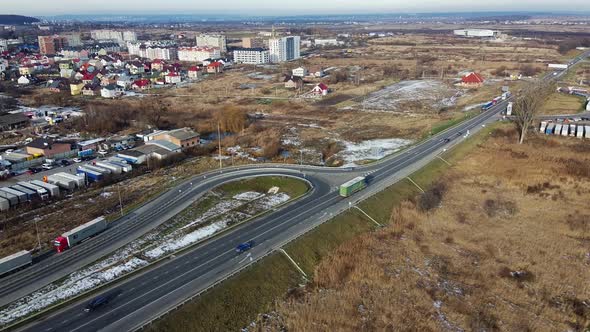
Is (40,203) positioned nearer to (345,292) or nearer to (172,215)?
(172,215)

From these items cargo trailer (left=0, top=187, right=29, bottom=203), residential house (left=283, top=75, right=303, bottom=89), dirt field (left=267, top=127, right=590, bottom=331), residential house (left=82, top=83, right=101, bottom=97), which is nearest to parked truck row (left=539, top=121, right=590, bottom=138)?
Result: dirt field (left=267, top=127, right=590, bottom=331)

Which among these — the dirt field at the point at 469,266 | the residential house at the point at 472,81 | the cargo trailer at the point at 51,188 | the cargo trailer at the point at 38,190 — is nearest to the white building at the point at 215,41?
the residential house at the point at 472,81

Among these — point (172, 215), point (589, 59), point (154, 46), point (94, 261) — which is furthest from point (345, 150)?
point (154, 46)

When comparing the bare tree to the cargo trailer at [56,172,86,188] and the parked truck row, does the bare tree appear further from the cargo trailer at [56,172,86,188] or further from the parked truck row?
the cargo trailer at [56,172,86,188]

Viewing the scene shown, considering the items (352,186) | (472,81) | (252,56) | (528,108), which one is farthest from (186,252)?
(252,56)

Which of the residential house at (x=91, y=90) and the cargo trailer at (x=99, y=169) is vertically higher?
the residential house at (x=91, y=90)

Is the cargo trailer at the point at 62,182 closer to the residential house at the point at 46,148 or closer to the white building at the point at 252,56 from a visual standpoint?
the residential house at the point at 46,148

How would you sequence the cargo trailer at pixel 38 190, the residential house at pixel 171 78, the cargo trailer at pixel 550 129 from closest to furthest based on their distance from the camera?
1. the cargo trailer at pixel 38 190
2. the cargo trailer at pixel 550 129
3. the residential house at pixel 171 78

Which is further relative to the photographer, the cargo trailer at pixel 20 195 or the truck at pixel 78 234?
the cargo trailer at pixel 20 195

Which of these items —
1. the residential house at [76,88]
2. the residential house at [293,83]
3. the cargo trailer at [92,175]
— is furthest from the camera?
the residential house at [293,83]
